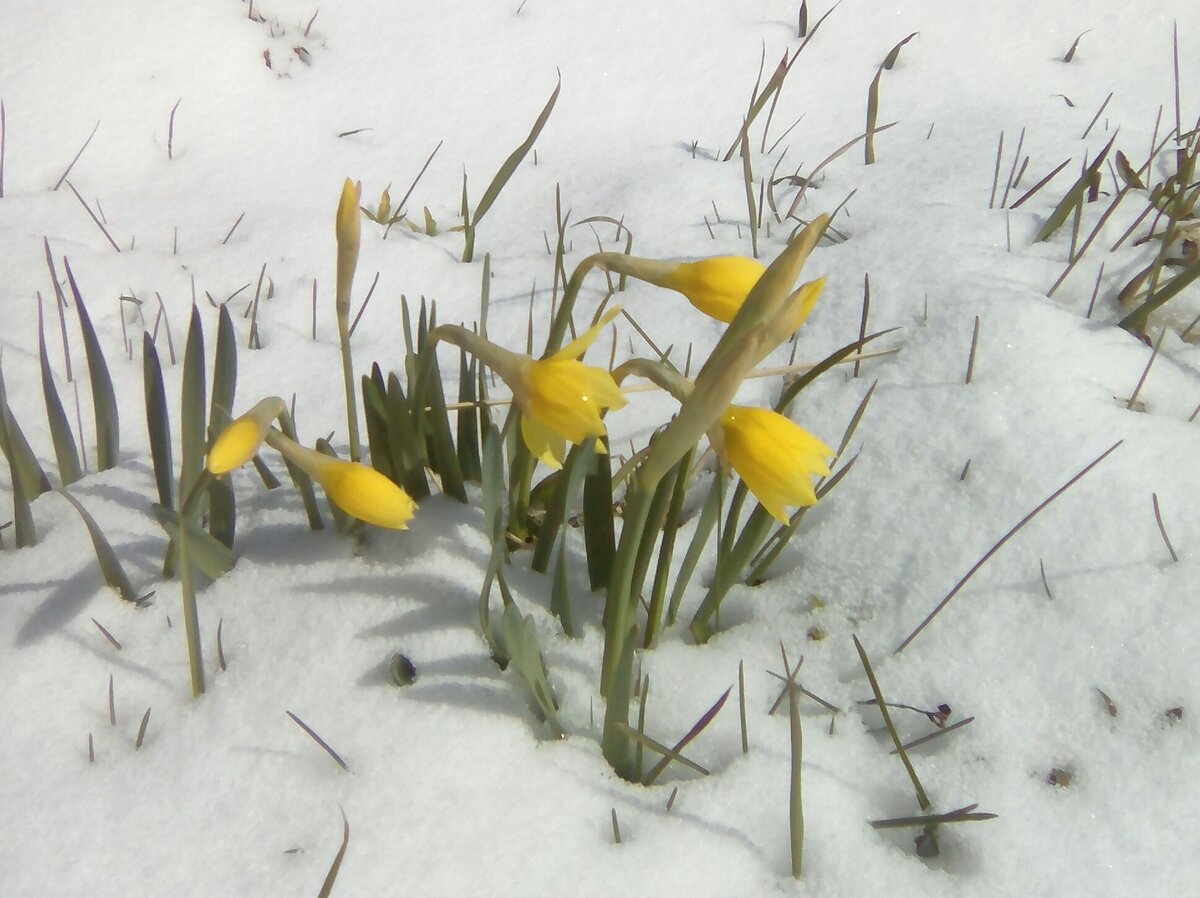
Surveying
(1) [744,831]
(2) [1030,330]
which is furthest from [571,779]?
(2) [1030,330]

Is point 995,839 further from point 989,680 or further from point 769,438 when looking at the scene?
point 769,438

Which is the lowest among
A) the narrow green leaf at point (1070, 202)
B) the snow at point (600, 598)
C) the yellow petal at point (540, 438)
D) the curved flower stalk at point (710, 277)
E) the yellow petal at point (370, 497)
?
the snow at point (600, 598)

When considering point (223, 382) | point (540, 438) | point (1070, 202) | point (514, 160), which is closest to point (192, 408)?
point (223, 382)

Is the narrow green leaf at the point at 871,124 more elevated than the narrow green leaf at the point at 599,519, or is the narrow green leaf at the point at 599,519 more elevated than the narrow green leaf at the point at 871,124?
the narrow green leaf at the point at 871,124

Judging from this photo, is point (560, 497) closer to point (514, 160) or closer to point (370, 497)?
point (370, 497)

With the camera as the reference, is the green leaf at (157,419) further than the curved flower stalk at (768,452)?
Yes

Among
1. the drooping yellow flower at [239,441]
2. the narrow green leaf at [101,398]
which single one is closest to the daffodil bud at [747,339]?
the drooping yellow flower at [239,441]

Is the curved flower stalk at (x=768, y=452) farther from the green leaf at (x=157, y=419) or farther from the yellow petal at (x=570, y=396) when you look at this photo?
the green leaf at (x=157, y=419)
